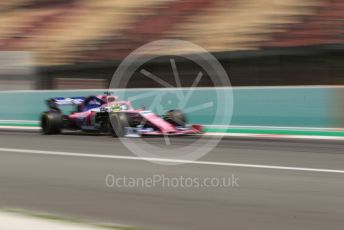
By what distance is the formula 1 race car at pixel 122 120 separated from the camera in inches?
512

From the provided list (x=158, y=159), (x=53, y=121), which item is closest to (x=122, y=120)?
(x=53, y=121)

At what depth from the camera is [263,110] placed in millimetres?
14109

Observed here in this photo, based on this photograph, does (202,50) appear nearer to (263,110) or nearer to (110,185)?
(263,110)

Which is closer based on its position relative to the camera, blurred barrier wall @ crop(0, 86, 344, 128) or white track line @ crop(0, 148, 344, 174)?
white track line @ crop(0, 148, 344, 174)

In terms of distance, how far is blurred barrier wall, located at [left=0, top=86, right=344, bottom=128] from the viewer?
13242 millimetres

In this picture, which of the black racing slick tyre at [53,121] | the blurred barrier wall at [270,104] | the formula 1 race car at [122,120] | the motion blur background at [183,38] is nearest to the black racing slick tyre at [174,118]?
the formula 1 race car at [122,120]

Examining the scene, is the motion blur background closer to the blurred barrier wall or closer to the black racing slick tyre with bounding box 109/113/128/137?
the blurred barrier wall

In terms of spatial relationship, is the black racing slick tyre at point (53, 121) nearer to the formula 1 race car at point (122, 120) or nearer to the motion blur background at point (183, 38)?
the formula 1 race car at point (122, 120)

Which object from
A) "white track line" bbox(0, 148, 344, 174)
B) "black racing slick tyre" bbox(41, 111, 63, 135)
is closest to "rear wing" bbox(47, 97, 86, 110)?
"black racing slick tyre" bbox(41, 111, 63, 135)

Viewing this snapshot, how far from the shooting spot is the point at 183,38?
22.3m

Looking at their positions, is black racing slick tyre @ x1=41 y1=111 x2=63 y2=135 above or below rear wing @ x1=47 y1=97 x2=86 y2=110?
below

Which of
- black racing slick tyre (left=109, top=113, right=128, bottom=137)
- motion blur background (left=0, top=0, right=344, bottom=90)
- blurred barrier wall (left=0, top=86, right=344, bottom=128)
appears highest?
motion blur background (left=0, top=0, right=344, bottom=90)

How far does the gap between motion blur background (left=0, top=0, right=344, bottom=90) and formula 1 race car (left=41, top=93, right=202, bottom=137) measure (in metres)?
4.26

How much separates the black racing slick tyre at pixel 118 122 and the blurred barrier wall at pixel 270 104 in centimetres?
217
